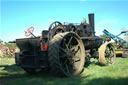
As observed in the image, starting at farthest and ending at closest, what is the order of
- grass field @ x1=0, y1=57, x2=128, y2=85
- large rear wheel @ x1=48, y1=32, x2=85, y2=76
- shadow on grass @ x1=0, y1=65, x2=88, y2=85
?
large rear wheel @ x1=48, y1=32, x2=85, y2=76 → shadow on grass @ x1=0, y1=65, x2=88, y2=85 → grass field @ x1=0, y1=57, x2=128, y2=85

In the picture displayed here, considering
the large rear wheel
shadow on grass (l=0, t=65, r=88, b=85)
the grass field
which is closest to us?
the grass field

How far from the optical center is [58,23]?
6.81 meters

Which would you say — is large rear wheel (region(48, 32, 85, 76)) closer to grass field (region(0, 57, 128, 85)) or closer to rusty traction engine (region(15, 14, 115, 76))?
rusty traction engine (region(15, 14, 115, 76))

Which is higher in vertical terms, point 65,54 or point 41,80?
point 65,54

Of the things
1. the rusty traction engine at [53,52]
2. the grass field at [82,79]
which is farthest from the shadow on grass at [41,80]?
the rusty traction engine at [53,52]

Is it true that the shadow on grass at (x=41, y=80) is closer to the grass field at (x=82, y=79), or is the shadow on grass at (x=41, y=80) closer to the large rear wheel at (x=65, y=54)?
the grass field at (x=82, y=79)

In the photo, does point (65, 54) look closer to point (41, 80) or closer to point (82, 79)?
point (82, 79)

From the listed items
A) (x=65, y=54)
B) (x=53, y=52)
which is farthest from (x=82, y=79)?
(x=53, y=52)

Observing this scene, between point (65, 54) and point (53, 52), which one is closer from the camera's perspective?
point (53, 52)

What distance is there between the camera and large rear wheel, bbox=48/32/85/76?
17.2 feet

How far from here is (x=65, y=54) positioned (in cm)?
587

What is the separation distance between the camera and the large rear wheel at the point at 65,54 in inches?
207

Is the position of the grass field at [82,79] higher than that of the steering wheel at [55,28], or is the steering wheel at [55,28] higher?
the steering wheel at [55,28]

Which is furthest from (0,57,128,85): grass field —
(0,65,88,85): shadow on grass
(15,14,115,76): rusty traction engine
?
(15,14,115,76): rusty traction engine
